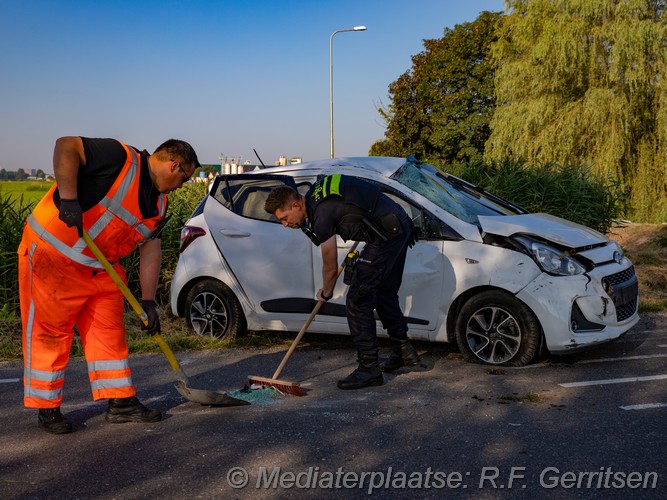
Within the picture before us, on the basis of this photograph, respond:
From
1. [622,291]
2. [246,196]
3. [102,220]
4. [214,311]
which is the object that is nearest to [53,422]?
[102,220]

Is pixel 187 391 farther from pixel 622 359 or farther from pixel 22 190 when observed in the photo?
pixel 22 190

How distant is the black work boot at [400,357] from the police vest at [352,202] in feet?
3.40

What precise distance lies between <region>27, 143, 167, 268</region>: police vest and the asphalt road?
113cm

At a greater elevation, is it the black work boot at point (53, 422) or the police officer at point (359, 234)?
the police officer at point (359, 234)

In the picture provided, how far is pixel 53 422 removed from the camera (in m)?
4.51

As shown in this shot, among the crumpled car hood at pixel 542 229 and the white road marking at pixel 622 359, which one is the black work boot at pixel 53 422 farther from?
the white road marking at pixel 622 359

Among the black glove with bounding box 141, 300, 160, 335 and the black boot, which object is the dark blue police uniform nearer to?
the black boot

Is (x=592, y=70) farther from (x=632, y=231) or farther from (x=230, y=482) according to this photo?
(x=230, y=482)

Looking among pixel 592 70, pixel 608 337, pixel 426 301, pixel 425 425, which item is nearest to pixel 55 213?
pixel 425 425

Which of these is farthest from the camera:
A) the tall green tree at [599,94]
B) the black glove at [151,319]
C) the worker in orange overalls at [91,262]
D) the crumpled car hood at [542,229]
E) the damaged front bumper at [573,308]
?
the tall green tree at [599,94]

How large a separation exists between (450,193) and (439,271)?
881mm

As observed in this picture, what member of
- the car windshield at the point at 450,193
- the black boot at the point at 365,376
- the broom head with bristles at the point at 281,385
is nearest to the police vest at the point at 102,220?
the broom head with bristles at the point at 281,385

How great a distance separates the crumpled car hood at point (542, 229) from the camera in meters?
5.81

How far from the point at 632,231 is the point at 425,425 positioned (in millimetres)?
12702
